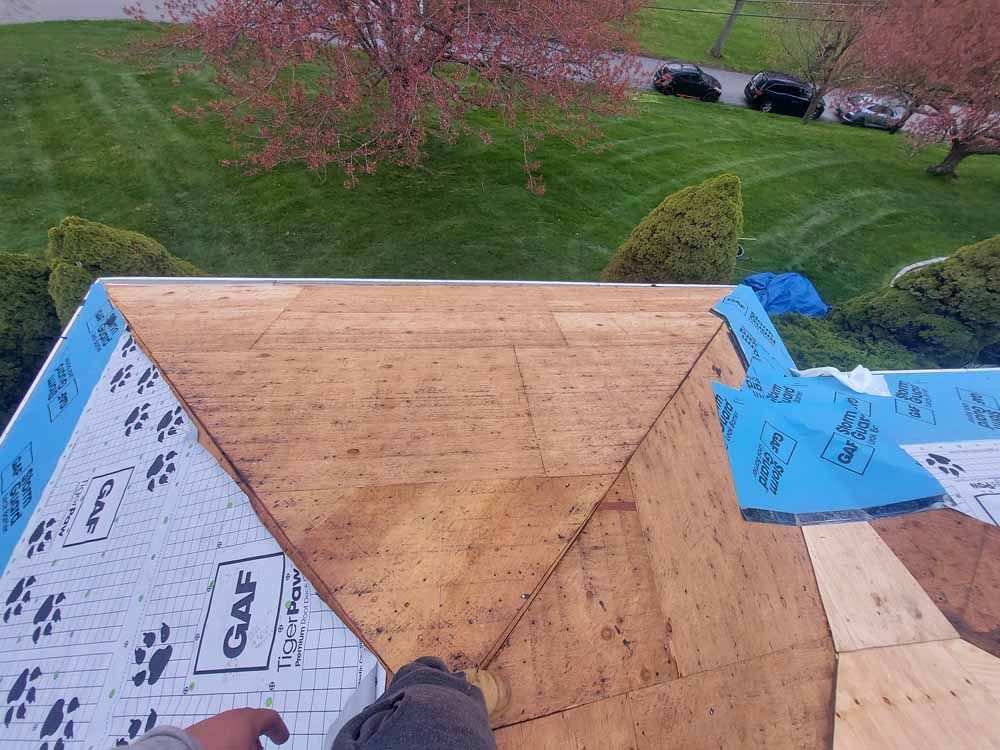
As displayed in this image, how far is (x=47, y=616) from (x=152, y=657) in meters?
0.73

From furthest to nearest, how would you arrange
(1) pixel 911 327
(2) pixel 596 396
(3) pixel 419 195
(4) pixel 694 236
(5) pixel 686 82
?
(5) pixel 686 82 < (3) pixel 419 195 < (1) pixel 911 327 < (4) pixel 694 236 < (2) pixel 596 396

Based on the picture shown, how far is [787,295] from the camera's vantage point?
23.2 feet

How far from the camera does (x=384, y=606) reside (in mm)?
1946

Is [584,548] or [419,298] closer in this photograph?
[584,548]

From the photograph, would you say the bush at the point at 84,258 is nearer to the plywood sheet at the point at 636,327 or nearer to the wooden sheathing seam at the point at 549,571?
the plywood sheet at the point at 636,327

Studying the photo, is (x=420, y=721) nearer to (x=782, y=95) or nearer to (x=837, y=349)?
(x=837, y=349)

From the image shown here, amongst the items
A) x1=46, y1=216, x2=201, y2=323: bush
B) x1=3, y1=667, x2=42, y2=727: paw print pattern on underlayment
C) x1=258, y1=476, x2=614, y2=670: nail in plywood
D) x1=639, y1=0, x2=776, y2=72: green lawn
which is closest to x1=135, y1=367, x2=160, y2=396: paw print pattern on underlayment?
x1=258, y1=476, x2=614, y2=670: nail in plywood

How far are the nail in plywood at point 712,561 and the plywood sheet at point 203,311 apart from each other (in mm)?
2762

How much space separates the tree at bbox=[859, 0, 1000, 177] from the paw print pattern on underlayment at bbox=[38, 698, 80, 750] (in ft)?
47.6

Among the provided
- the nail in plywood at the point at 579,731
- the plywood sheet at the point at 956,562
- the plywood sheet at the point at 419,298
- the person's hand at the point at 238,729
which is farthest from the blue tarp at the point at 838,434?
the person's hand at the point at 238,729

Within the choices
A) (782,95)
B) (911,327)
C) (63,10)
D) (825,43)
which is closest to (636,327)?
(911,327)

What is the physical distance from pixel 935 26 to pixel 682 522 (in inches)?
493

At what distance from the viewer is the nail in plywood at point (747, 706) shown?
1774mm

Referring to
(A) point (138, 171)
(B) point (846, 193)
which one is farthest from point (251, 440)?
(B) point (846, 193)
